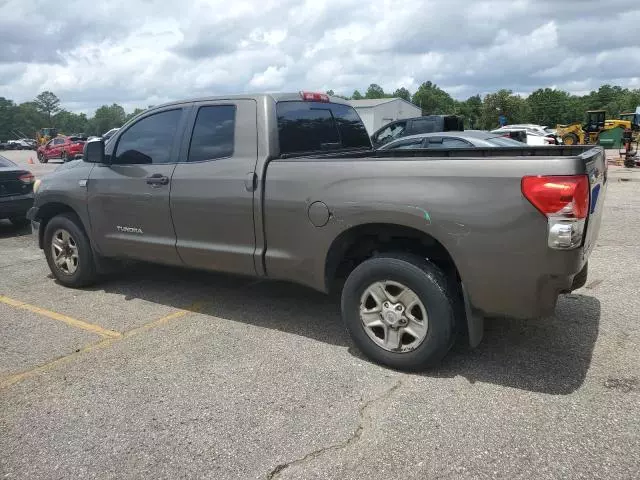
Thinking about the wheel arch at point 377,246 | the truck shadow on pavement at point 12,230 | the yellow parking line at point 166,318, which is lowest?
the truck shadow on pavement at point 12,230

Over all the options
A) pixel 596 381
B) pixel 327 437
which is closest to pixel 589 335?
pixel 596 381

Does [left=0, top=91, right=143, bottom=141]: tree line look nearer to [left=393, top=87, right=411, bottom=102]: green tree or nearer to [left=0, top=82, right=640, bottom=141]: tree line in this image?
[left=0, top=82, right=640, bottom=141]: tree line

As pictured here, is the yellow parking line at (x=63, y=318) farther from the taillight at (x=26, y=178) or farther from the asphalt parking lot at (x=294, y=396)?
the taillight at (x=26, y=178)

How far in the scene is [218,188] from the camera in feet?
13.9

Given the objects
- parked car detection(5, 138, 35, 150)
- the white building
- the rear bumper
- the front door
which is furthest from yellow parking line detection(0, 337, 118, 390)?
parked car detection(5, 138, 35, 150)

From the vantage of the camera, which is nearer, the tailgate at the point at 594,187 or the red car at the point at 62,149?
the tailgate at the point at 594,187

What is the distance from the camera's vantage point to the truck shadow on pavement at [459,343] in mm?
3572

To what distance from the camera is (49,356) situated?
159 inches

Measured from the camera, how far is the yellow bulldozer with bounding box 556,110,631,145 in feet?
96.4

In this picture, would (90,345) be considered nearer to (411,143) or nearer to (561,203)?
(561,203)

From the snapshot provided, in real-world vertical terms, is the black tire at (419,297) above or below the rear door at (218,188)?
below

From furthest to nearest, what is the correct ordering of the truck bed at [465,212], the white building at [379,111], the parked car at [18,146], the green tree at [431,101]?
the green tree at [431,101] < the parked car at [18,146] < the white building at [379,111] < the truck bed at [465,212]

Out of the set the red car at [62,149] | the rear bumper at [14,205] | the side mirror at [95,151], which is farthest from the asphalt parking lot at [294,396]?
the red car at [62,149]

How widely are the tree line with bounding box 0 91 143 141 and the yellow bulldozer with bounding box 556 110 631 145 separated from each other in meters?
94.3
